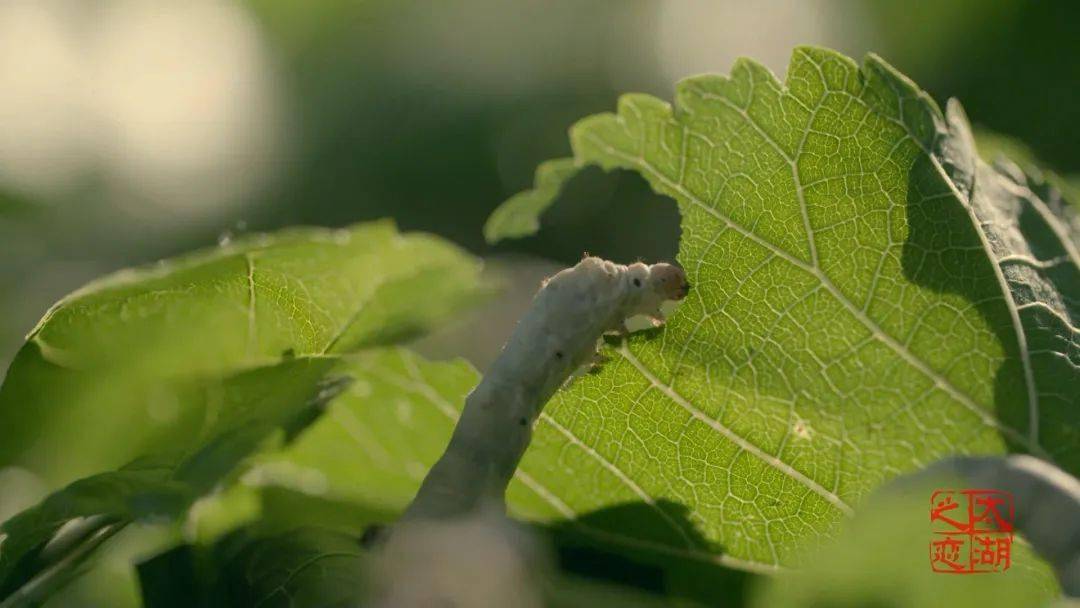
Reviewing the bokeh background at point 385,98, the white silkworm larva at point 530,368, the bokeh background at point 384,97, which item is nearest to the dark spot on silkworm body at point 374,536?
the white silkworm larva at point 530,368

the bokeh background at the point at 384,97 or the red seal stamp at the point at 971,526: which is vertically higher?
the red seal stamp at the point at 971,526

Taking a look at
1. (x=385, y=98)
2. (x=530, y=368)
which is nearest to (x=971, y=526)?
(x=530, y=368)

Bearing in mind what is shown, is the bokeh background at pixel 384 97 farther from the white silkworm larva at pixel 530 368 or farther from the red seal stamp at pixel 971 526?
the red seal stamp at pixel 971 526

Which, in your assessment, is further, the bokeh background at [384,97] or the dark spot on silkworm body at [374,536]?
the bokeh background at [384,97]

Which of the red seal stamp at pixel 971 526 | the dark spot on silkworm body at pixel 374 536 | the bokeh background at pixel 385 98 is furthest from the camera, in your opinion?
the bokeh background at pixel 385 98

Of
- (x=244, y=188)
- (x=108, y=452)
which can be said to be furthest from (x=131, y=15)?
(x=108, y=452)

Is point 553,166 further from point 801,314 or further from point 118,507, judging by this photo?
point 118,507

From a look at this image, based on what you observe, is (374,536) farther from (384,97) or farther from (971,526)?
(384,97)
